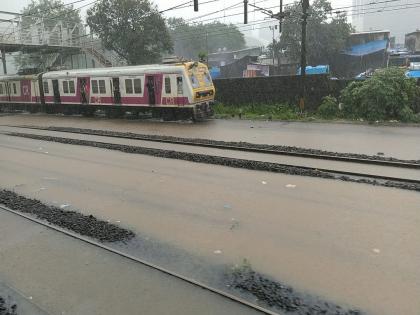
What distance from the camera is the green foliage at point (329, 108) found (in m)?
20.9

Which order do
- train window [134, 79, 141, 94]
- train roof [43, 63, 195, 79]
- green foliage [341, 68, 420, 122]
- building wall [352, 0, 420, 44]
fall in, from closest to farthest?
green foliage [341, 68, 420, 122], train roof [43, 63, 195, 79], train window [134, 79, 141, 94], building wall [352, 0, 420, 44]

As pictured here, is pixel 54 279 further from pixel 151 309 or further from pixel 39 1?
pixel 39 1

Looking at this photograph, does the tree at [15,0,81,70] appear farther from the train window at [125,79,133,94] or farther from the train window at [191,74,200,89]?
the train window at [191,74,200,89]

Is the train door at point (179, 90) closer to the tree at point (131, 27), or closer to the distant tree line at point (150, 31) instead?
the distant tree line at point (150, 31)

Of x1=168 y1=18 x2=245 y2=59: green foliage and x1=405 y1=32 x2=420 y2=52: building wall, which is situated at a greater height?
x1=168 y1=18 x2=245 y2=59: green foliage

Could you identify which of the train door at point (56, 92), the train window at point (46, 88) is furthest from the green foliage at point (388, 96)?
the train window at point (46, 88)

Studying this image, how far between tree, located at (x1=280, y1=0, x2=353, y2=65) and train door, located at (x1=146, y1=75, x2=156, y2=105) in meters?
32.9

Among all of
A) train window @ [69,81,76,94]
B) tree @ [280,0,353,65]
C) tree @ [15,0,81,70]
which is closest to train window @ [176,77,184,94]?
train window @ [69,81,76,94]

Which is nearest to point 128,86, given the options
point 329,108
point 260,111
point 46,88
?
point 260,111

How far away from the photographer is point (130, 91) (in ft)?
78.0

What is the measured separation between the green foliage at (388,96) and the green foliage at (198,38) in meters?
58.7

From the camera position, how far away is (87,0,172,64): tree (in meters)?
41.0

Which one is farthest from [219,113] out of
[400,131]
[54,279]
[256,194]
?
[54,279]

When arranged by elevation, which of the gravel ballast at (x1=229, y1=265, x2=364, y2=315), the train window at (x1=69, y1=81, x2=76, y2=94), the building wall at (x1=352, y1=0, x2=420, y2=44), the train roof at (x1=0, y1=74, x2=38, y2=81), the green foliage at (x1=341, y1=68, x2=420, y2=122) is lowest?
the gravel ballast at (x1=229, y1=265, x2=364, y2=315)
